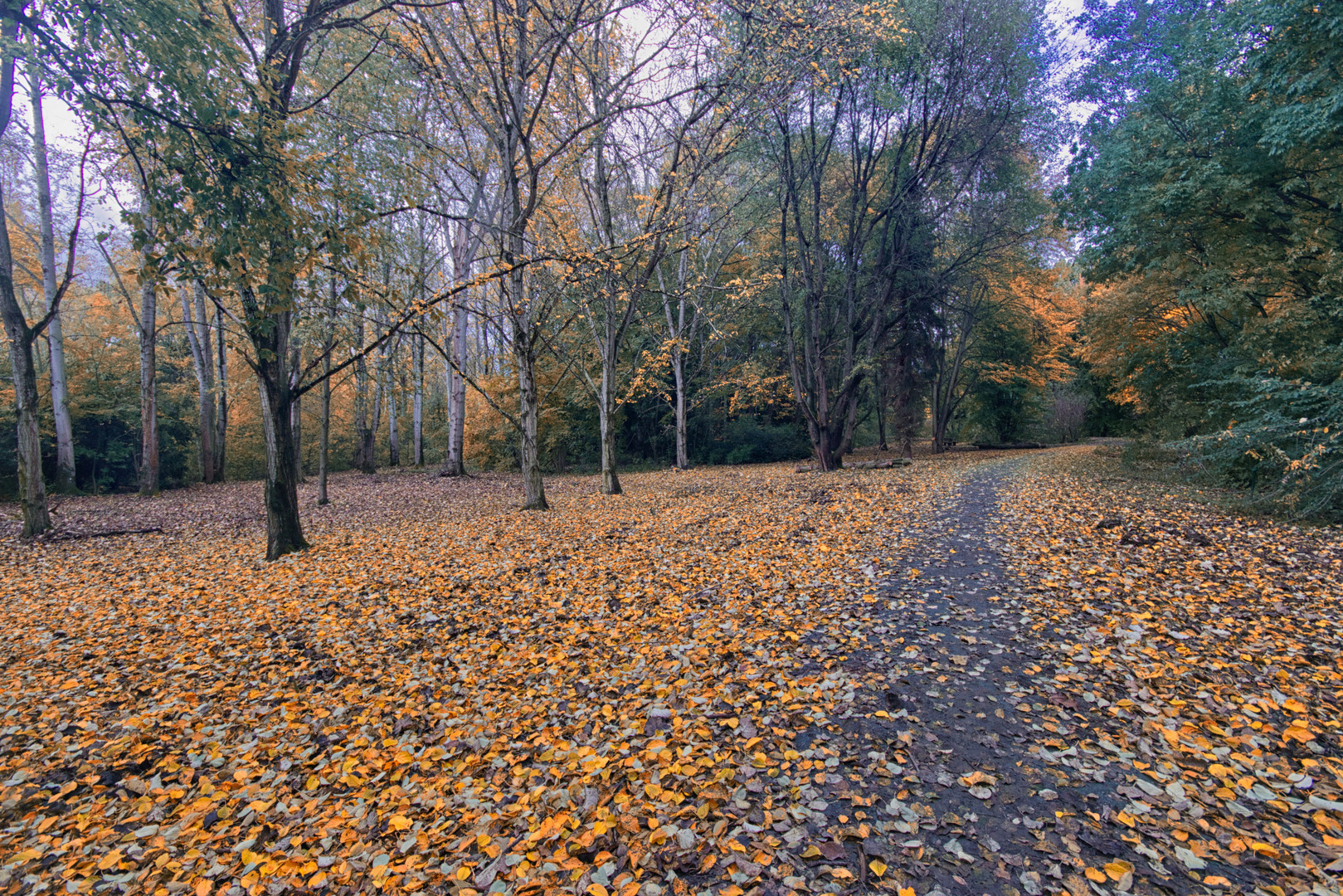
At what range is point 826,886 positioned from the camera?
92.9 inches

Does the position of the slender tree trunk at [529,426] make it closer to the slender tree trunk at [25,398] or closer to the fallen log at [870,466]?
the slender tree trunk at [25,398]

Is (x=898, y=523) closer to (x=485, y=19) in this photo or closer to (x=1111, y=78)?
(x=485, y=19)

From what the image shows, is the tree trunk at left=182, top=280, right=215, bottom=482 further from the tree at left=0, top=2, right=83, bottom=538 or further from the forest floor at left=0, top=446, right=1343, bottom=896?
the forest floor at left=0, top=446, right=1343, bottom=896

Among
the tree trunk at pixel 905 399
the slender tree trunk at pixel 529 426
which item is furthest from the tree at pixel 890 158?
the slender tree trunk at pixel 529 426

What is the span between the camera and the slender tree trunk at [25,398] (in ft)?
29.4

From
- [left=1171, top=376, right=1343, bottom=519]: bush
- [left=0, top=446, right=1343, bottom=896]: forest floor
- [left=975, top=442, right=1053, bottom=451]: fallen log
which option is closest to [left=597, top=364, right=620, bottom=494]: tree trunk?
[left=0, top=446, right=1343, bottom=896]: forest floor

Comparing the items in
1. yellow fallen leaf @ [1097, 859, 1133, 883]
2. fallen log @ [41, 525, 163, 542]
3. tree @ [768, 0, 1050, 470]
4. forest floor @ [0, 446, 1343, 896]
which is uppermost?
tree @ [768, 0, 1050, 470]

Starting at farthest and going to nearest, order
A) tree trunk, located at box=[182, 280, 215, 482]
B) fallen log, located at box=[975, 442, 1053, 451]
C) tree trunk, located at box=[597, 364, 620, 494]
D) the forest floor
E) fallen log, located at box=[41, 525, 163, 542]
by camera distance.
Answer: fallen log, located at box=[975, 442, 1053, 451], tree trunk, located at box=[182, 280, 215, 482], tree trunk, located at box=[597, 364, 620, 494], fallen log, located at box=[41, 525, 163, 542], the forest floor

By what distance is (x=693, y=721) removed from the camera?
367 cm

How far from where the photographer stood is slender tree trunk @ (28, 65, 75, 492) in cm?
1212

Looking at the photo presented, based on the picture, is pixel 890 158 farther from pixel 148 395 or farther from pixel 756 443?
pixel 148 395

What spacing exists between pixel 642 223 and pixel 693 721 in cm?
1206

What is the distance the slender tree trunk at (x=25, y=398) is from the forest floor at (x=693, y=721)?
237 centimetres

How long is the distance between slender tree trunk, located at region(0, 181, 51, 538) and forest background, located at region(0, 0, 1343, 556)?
72mm
